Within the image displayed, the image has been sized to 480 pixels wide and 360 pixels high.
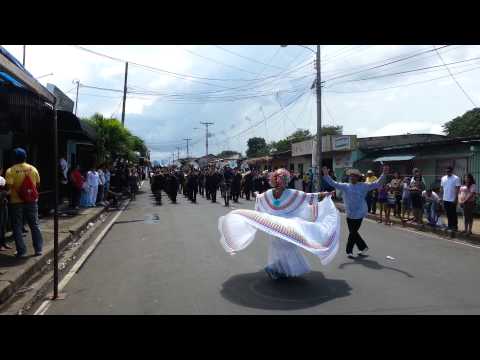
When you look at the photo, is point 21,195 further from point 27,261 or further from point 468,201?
point 468,201

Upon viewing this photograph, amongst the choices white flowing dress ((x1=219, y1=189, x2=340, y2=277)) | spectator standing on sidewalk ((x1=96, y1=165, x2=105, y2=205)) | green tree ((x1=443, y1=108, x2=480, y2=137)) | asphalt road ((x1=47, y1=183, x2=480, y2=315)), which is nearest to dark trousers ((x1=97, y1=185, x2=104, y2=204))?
spectator standing on sidewalk ((x1=96, y1=165, x2=105, y2=205))

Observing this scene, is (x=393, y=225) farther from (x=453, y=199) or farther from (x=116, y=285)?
(x=116, y=285)

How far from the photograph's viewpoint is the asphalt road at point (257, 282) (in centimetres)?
551

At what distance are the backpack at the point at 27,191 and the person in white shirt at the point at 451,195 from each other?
33.6ft

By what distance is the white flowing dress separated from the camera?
21.4 feet

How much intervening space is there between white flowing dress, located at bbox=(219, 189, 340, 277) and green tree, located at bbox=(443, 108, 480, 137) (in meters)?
42.5

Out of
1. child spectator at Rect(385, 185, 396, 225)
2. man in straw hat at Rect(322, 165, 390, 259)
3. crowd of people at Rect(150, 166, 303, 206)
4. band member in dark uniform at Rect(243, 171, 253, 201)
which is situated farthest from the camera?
band member in dark uniform at Rect(243, 171, 253, 201)

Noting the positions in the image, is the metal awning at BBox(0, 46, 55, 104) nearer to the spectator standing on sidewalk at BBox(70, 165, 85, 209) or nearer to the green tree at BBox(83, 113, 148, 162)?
the spectator standing on sidewalk at BBox(70, 165, 85, 209)

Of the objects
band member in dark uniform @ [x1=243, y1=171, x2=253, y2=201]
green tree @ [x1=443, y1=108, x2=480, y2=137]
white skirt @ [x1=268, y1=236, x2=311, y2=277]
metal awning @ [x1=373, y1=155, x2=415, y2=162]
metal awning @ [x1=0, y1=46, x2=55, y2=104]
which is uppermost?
green tree @ [x1=443, y1=108, x2=480, y2=137]

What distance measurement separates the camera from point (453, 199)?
12086mm

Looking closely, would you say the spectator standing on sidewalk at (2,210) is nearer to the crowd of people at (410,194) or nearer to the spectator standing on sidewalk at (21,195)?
the spectator standing on sidewalk at (21,195)

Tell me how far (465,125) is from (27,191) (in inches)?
1894

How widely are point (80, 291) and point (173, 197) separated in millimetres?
16476
